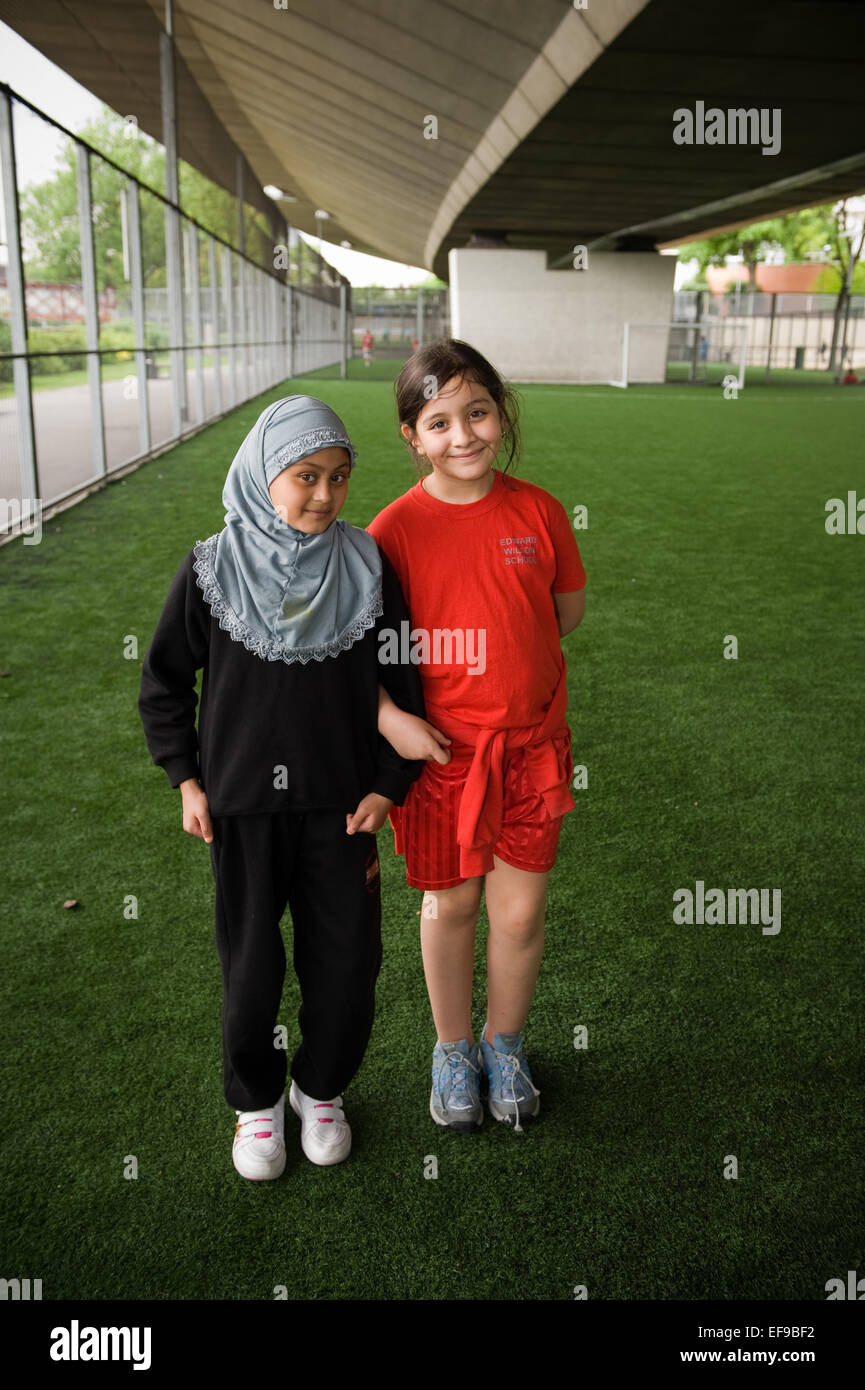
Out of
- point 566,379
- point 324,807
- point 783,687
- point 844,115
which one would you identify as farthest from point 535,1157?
point 566,379

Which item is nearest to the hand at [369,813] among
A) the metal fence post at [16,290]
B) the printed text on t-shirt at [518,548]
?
the printed text on t-shirt at [518,548]

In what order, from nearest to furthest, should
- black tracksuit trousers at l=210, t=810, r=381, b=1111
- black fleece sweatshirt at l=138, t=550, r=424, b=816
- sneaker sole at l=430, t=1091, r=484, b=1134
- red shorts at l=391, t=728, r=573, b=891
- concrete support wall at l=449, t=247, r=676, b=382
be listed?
black fleece sweatshirt at l=138, t=550, r=424, b=816
black tracksuit trousers at l=210, t=810, r=381, b=1111
red shorts at l=391, t=728, r=573, b=891
sneaker sole at l=430, t=1091, r=484, b=1134
concrete support wall at l=449, t=247, r=676, b=382

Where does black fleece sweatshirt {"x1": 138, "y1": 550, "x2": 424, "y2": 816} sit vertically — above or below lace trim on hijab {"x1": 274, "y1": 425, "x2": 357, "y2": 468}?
below

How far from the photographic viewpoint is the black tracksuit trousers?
2135 millimetres

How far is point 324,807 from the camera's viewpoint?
2.09m

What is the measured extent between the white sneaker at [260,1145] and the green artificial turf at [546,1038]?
38mm

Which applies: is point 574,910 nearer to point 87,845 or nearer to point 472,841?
point 472,841

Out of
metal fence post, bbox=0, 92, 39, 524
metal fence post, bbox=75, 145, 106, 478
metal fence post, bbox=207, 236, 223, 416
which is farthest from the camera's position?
metal fence post, bbox=207, 236, 223, 416

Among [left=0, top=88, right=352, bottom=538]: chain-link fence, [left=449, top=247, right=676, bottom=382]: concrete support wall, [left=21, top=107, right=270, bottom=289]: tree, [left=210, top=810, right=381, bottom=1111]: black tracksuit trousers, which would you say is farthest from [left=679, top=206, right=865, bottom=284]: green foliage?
[left=210, top=810, right=381, bottom=1111]: black tracksuit trousers

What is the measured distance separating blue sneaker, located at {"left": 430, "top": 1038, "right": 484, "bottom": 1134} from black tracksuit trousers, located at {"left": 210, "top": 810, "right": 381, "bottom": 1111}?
0.25m

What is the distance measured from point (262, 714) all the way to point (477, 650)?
450 mm

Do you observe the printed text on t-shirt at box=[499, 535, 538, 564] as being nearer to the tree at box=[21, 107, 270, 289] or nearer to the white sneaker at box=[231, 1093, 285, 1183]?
the white sneaker at box=[231, 1093, 285, 1183]

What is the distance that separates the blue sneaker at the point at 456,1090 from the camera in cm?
243

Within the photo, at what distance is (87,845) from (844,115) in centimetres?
1538
